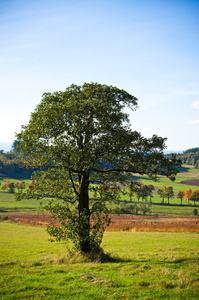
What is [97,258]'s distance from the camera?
1662 cm

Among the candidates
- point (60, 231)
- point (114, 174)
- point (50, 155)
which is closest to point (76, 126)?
point (50, 155)

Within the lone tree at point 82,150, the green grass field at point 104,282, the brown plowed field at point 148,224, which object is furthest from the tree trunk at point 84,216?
the brown plowed field at point 148,224

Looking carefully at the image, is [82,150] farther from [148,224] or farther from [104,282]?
[148,224]

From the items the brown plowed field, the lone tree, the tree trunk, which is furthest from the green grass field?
the brown plowed field

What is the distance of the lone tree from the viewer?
1678 centimetres

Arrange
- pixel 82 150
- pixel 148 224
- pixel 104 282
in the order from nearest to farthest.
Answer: pixel 104 282
pixel 82 150
pixel 148 224

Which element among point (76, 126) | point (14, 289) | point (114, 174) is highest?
point (76, 126)

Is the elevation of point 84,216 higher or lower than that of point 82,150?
lower

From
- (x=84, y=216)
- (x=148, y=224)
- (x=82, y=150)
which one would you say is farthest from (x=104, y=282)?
(x=148, y=224)

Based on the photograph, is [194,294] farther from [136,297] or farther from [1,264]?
[1,264]

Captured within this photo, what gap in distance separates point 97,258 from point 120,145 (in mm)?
8310

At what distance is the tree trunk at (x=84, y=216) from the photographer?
16.9 meters

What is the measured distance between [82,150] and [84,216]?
475 cm

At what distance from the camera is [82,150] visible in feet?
54.5
